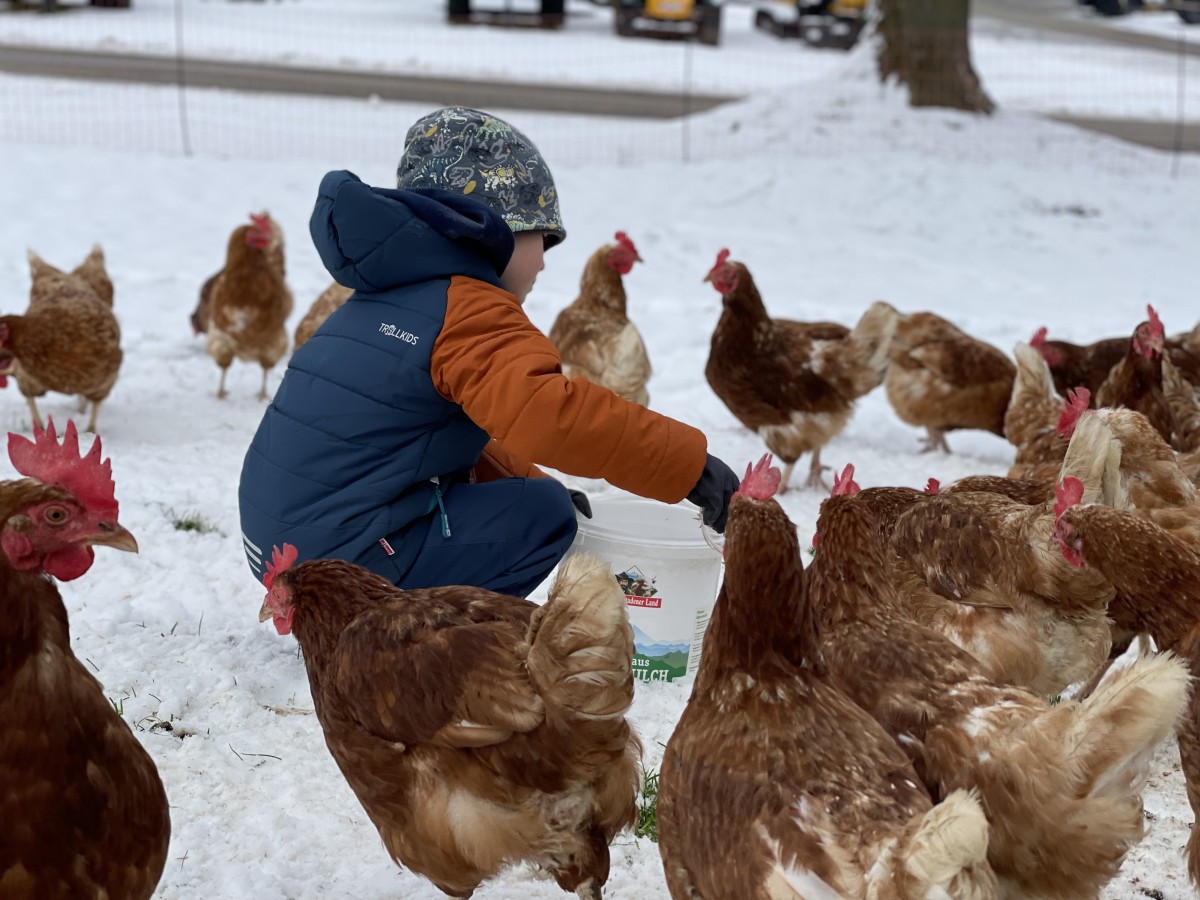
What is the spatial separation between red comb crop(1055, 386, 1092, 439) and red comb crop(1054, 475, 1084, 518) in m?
0.84

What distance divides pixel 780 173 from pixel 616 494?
8.18 metres

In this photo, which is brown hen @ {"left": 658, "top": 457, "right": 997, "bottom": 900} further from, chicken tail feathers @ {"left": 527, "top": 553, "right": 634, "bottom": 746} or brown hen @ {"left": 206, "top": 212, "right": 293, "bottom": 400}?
brown hen @ {"left": 206, "top": 212, "right": 293, "bottom": 400}

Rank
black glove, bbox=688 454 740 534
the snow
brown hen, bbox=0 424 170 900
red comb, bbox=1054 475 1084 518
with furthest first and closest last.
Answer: the snow
red comb, bbox=1054 475 1084 518
black glove, bbox=688 454 740 534
brown hen, bbox=0 424 170 900

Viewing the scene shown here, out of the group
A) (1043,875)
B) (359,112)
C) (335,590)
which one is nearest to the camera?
(1043,875)

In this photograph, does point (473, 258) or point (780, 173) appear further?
point (780, 173)

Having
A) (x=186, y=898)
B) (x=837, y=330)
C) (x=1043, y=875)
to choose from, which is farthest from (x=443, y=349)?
(x=837, y=330)

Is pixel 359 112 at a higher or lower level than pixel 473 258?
lower

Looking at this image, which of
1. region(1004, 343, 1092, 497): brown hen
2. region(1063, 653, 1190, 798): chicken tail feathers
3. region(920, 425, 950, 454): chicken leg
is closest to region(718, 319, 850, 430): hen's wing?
region(920, 425, 950, 454): chicken leg

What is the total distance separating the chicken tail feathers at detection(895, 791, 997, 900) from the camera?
188cm

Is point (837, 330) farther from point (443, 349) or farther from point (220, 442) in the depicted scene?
point (443, 349)

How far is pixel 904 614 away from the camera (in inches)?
115

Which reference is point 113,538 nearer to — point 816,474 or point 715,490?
point 715,490

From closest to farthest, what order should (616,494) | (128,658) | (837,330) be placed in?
(128,658) < (616,494) < (837,330)

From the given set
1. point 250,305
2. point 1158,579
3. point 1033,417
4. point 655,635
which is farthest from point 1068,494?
point 250,305
